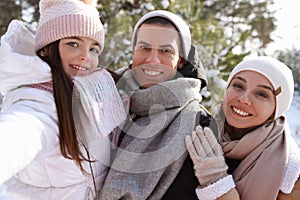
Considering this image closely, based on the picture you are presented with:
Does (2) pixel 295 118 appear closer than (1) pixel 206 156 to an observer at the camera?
No

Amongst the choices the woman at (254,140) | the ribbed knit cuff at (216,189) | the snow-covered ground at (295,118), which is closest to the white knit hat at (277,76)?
the woman at (254,140)

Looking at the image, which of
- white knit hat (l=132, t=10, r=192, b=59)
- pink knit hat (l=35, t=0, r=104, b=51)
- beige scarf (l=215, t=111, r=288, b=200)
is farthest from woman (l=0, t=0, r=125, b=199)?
beige scarf (l=215, t=111, r=288, b=200)

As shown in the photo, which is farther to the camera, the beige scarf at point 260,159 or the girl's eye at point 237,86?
the girl's eye at point 237,86

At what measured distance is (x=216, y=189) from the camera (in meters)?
1.39

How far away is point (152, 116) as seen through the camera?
4.83 feet

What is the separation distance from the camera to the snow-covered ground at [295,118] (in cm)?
678

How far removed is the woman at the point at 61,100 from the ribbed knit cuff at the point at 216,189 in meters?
0.35

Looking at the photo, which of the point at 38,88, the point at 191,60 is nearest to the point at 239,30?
the point at 191,60

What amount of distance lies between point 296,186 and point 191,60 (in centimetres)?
61

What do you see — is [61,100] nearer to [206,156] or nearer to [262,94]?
[206,156]

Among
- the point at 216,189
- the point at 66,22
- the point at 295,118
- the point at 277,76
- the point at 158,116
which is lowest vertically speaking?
the point at 295,118

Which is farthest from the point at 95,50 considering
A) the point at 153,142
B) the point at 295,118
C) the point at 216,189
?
the point at 295,118

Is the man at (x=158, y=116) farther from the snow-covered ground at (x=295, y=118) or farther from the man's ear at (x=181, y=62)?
the snow-covered ground at (x=295, y=118)

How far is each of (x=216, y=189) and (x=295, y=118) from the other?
720 centimetres
